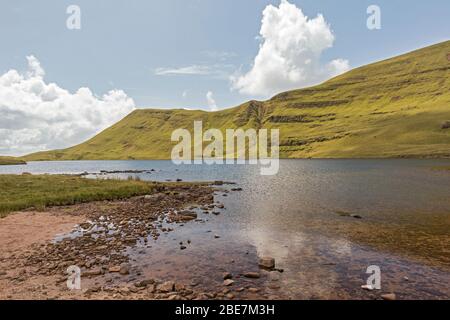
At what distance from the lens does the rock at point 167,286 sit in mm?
14742

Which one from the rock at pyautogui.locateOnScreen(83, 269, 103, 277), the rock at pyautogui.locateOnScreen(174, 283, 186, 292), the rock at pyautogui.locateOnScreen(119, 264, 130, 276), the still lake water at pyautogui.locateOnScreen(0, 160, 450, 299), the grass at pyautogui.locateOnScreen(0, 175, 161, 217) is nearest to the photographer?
the rock at pyautogui.locateOnScreen(174, 283, 186, 292)

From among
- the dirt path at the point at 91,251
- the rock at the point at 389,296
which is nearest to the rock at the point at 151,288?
the dirt path at the point at 91,251

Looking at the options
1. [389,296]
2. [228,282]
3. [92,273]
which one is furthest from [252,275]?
[92,273]

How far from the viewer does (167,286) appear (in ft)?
49.4

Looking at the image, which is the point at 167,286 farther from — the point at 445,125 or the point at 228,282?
Result: the point at 445,125

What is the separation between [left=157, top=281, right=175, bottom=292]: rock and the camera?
1474 cm

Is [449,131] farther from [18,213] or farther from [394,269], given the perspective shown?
[18,213]

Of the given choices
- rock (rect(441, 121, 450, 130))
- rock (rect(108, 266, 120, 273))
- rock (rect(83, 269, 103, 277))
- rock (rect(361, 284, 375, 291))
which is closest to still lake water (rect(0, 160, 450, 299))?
rock (rect(361, 284, 375, 291))

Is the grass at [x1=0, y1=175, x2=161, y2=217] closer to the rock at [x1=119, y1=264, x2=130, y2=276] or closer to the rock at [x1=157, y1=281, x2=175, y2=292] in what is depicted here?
the rock at [x1=119, y1=264, x2=130, y2=276]

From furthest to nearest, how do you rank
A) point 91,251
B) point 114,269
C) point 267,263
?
1. point 91,251
2. point 267,263
3. point 114,269

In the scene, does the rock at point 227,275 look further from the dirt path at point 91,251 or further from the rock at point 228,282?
the dirt path at point 91,251

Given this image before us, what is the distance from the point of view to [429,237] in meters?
24.5

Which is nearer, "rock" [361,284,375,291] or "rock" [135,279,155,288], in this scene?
"rock" [361,284,375,291]
